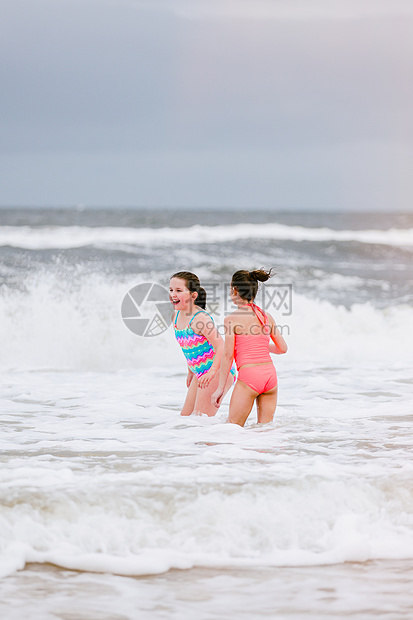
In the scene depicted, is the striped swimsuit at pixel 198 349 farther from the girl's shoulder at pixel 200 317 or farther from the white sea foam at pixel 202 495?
the white sea foam at pixel 202 495

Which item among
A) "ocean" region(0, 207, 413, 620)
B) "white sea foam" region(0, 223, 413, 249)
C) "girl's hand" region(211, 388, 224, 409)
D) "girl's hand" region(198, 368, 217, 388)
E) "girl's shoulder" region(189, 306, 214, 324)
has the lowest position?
"ocean" region(0, 207, 413, 620)

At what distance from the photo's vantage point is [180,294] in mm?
5500

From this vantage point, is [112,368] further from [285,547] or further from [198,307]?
[285,547]

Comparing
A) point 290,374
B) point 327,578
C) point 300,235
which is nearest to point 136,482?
point 327,578

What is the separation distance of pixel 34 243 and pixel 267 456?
62.7ft

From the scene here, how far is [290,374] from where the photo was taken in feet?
28.6

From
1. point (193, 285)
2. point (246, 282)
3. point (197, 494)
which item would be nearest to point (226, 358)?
point (246, 282)

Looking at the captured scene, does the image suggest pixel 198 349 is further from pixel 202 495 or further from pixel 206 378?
pixel 202 495

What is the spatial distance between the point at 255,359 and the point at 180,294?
829mm

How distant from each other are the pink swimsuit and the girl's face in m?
0.55

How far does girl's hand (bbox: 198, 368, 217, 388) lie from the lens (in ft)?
17.7

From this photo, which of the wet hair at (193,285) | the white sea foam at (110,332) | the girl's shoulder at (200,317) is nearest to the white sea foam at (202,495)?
the girl's shoulder at (200,317)

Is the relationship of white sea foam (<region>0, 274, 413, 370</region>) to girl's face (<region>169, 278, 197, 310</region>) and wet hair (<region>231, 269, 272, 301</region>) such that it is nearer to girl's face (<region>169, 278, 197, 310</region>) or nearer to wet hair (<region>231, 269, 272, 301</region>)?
girl's face (<region>169, 278, 197, 310</region>)

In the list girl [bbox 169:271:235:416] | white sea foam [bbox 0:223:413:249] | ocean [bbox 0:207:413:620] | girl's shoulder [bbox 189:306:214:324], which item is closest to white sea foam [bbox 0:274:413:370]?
ocean [bbox 0:207:413:620]
